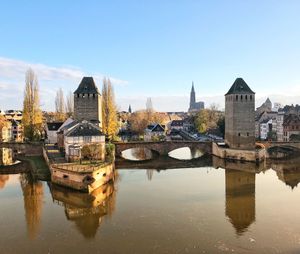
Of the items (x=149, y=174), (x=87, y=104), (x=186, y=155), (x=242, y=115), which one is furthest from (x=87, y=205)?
(x=186, y=155)

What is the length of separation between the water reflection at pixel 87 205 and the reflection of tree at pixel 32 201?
1.37 meters

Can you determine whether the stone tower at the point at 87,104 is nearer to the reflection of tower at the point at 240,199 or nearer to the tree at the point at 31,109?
the tree at the point at 31,109

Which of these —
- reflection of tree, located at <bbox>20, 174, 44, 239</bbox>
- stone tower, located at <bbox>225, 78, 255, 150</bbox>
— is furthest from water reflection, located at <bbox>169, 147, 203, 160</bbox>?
reflection of tree, located at <bbox>20, 174, 44, 239</bbox>

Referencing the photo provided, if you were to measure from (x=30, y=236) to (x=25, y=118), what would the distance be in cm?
3618

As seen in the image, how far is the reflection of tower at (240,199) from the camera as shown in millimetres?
22625

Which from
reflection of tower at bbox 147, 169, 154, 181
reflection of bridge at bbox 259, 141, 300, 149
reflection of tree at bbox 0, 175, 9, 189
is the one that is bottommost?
reflection of tower at bbox 147, 169, 154, 181

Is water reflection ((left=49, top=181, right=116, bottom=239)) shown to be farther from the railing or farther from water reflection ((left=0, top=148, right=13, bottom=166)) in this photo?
water reflection ((left=0, top=148, right=13, bottom=166))

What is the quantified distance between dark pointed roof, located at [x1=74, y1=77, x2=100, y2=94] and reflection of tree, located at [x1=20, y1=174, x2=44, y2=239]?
56.9 feet

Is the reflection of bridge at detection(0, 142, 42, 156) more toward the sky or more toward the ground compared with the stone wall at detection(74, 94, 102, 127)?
more toward the ground

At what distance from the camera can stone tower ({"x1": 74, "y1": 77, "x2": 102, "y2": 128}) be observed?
5041cm

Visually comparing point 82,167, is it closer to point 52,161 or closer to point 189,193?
point 52,161

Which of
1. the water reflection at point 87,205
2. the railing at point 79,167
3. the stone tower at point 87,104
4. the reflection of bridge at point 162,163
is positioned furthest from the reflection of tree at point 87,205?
the stone tower at point 87,104

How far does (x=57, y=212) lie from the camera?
24.6m

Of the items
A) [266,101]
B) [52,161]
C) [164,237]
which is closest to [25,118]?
[52,161]
